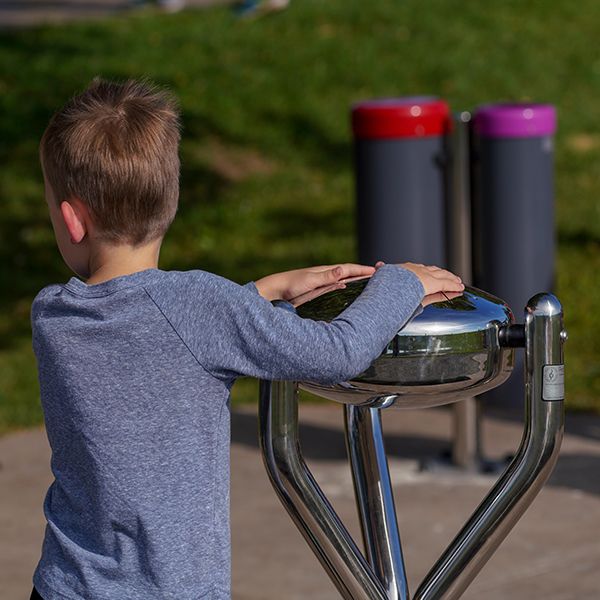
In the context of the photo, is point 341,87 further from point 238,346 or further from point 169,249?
point 238,346

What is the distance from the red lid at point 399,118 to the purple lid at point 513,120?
245mm

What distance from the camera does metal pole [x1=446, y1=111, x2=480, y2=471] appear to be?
4.88 metres

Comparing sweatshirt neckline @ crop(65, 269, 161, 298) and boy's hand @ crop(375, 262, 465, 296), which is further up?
sweatshirt neckline @ crop(65, 269, 161, 298)

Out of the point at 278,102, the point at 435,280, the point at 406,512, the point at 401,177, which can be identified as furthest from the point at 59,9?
the point at 435,280

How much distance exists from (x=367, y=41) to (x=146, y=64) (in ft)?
6.18

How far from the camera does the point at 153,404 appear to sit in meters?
1.85

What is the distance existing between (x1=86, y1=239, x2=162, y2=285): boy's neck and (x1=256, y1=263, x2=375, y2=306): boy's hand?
6.9 inches

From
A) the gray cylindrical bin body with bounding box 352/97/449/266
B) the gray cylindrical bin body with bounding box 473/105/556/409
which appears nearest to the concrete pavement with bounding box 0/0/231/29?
the gray cylindrical bin body with bounding box 473/105/556/409

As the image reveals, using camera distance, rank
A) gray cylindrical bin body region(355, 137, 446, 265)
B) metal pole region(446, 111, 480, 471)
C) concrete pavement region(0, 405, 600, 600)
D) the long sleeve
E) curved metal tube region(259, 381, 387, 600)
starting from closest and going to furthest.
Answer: the long sleeve < curved metal tube region(259, 381, 387, 600) < concrete pavement region(0, 405, 600, 600) < metal pole region(446, 111, 480, 471) < gray cylindrical bin body region(355, 137, 446, 265)

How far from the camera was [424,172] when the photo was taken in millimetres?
5012

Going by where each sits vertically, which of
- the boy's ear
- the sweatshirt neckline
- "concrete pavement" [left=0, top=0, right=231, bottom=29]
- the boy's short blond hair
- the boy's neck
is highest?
"concrete pavement" [left=0, top=0, right=231, bottom=29]

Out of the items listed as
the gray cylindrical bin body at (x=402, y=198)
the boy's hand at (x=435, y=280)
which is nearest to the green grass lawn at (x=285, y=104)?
the gray cylindrical bin body at (x=402, y=198)

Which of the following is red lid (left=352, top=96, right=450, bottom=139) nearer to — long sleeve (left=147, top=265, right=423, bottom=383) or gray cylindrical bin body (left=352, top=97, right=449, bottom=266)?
gray cylindrical bin body (left=352, top=97, right=449, bottom=266)

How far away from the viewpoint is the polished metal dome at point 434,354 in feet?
5.93
